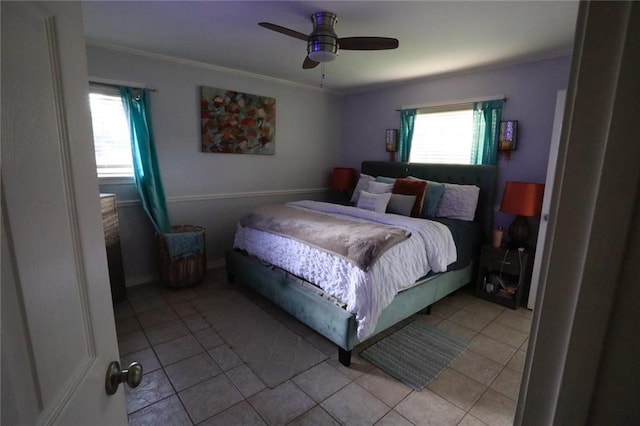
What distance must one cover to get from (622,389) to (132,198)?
3671 millimetres

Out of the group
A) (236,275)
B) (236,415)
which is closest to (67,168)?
(236,415)

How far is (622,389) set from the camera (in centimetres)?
34

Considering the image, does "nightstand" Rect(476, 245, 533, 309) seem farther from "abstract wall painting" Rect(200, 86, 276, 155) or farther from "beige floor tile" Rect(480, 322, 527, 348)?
"abstract wall painting" Rect(200, 86, 276, 155)

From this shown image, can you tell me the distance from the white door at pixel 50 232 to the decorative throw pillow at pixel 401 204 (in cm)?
292

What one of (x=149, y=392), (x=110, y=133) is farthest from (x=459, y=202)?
(x=110, y=133)

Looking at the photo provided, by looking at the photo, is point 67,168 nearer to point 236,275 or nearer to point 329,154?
point 236,275

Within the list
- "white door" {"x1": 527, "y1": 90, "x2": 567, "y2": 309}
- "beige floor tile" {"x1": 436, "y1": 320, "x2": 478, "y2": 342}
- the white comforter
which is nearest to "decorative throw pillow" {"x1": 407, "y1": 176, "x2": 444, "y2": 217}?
the white comforter

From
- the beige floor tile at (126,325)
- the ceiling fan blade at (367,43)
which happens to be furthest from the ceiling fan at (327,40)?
the beige floor tile at (126,325)

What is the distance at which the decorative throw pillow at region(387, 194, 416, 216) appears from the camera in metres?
3.24

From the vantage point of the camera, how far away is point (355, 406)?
1755 millimetres

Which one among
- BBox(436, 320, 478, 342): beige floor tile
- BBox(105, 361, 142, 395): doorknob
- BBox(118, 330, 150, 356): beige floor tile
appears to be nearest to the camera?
BBox(105, 361, 142, 395): doorknob

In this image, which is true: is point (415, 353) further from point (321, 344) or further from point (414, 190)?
point (414, 190)

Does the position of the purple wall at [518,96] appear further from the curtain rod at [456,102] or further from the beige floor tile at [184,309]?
the beige floor tile at [184,309]

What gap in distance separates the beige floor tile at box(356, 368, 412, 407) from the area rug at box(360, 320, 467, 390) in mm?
48
